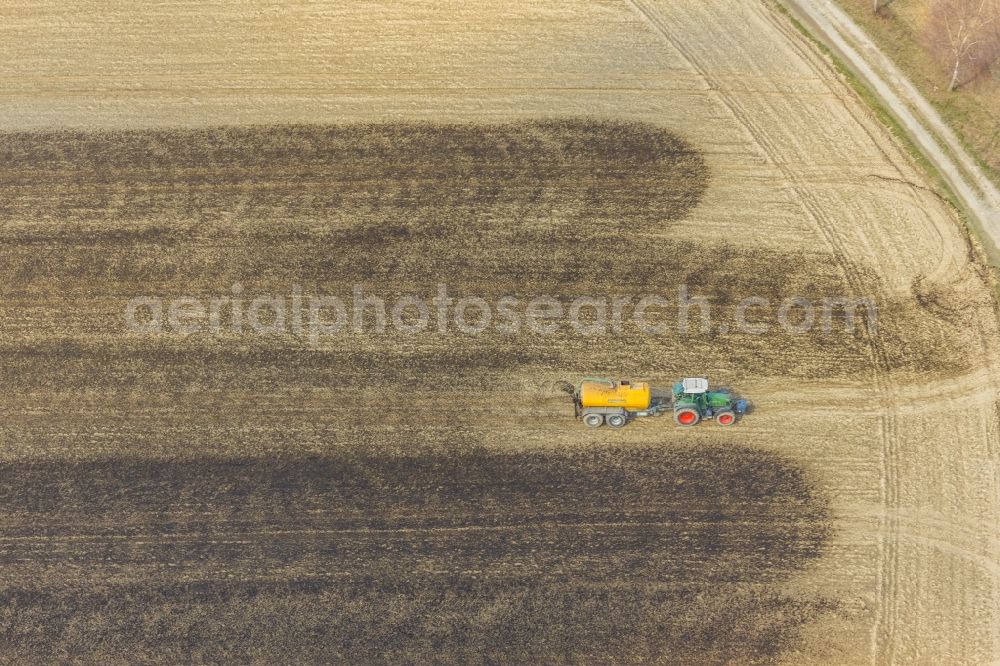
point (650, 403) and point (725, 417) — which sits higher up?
point (650, 403)

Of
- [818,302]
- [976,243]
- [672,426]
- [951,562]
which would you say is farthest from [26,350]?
[976,243]

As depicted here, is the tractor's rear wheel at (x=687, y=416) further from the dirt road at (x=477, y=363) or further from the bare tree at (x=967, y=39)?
the bare tree at (x=967, y=39)

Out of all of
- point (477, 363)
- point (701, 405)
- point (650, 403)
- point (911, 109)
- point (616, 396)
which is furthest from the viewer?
point (911, 109)

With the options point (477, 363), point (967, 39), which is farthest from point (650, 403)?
point (967, 39)

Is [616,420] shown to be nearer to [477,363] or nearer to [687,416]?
[687,416]

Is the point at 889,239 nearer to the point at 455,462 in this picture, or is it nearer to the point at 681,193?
the point at 681,193

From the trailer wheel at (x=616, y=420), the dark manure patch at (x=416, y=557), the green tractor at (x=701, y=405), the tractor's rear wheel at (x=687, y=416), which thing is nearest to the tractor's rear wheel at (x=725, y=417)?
the green tractor at (x=701, y=405)

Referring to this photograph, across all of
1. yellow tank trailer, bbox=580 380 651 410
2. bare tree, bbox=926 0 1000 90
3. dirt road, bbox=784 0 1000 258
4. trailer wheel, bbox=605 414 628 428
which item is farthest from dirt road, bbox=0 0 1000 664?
bare tree, bbox=926 0 1000 90
